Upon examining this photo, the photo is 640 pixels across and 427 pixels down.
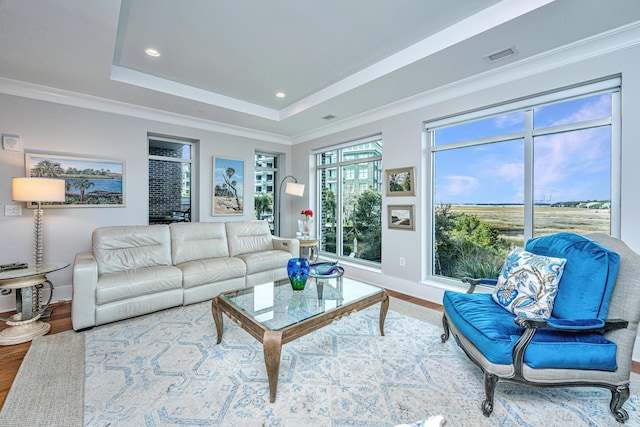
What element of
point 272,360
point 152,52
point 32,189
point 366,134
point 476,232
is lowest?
point 272,360

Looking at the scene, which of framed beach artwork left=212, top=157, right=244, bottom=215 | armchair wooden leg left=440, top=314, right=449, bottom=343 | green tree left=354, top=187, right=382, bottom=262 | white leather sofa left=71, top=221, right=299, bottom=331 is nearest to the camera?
armchair wooden leg left=440, top=314, right=449, bottom=343

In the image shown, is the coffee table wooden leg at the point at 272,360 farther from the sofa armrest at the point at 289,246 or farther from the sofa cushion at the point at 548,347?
the sofa armrest at the point at 289,246

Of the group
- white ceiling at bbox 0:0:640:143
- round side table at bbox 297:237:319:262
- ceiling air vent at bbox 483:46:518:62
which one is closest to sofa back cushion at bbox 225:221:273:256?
round side table at bbox 297:237:319:262

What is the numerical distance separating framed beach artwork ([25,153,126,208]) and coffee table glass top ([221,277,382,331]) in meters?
2.68

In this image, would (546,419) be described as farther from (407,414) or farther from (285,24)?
(285,24)

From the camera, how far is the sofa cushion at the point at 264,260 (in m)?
3.77

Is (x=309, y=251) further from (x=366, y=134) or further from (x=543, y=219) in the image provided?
(x=543, y=219)

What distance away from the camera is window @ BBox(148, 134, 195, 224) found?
4.34 m

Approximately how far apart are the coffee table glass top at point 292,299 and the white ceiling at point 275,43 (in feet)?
7.56

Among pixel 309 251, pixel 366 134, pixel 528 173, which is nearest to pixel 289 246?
pixel 309 251

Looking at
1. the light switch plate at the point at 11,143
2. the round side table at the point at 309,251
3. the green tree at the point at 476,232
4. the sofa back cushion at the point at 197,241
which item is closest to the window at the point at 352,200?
the round side table at the point at 309,251

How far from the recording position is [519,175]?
3.01 metres

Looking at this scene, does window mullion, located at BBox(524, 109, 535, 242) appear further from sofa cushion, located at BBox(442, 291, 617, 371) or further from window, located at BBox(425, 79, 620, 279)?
sofa cushion, located at BBox(442, 291, 617, 371)

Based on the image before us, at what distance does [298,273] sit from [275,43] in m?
2.22
